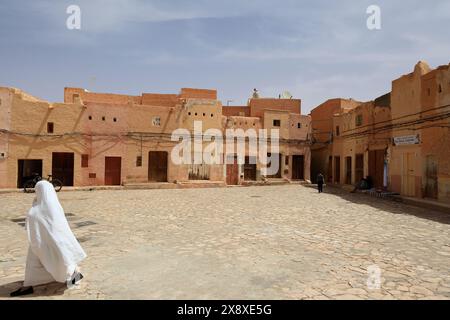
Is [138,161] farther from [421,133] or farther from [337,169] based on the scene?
[421,133]

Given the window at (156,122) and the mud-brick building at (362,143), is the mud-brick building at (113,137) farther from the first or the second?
the mud-brick building at (362,143)

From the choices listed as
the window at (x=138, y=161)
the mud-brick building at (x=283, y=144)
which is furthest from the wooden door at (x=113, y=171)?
the mud-brick building at (x=283, y=144)

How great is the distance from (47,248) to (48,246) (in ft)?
0.09

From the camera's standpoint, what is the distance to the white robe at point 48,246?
4.23 m

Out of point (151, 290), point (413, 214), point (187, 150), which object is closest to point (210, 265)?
point (151, 290)

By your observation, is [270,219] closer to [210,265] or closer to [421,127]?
[210,265]

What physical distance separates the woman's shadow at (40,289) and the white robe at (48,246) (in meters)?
0.13

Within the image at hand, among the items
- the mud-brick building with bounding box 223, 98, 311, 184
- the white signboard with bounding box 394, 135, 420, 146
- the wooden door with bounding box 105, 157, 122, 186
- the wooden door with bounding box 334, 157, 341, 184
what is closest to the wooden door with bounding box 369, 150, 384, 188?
the white signboard with bounding box 394, 135, 420, 146

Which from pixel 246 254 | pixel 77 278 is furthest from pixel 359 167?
pixel 77 278

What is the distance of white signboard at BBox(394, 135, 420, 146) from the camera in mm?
15395

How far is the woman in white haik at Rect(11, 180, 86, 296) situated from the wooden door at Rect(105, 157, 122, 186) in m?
17.2

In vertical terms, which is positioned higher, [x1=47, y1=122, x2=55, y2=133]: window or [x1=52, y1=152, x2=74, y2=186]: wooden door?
[x1=47, y1=122, x2=55, y2=133]: window

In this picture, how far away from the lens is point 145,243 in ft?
22.9

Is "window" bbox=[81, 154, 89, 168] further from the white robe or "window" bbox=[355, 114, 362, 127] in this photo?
"window" bbox=[355, 114, 362, 127]
